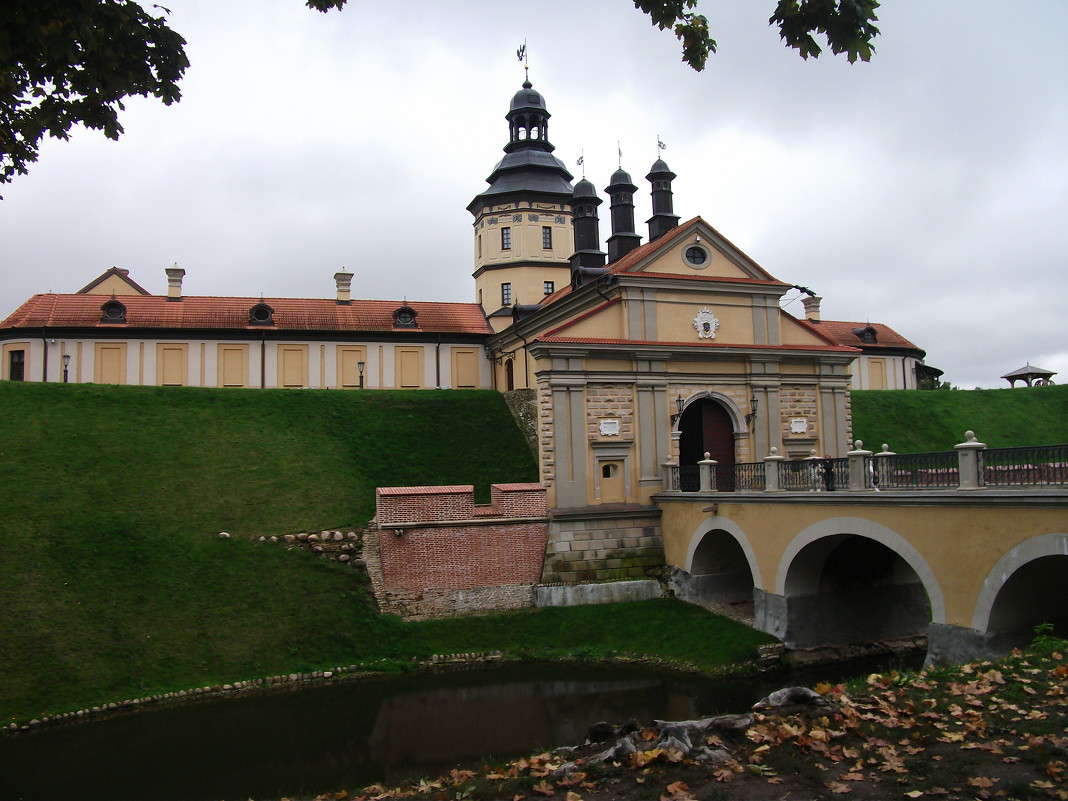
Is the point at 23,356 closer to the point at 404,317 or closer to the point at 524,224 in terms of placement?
the point at 404,317

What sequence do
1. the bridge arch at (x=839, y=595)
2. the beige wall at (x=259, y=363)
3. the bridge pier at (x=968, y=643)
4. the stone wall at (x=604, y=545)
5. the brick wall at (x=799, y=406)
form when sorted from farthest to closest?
1. the beige wall at (x=259, y=363)
2. the brick wall at (x=799, y=406)
3. the stone wall at (x=604, y=545)
4. the bridge arch at (x=839, y=595)
5. the bridge pier at (x=968, y=643)

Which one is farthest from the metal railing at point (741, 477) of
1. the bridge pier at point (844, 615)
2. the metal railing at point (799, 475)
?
the bridge pier at point (844, 615)

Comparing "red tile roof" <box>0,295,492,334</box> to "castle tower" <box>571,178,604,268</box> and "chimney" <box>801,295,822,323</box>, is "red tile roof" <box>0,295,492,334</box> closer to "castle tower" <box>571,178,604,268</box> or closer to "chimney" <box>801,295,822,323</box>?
"castle tower" <box>571,178,604,268</box>

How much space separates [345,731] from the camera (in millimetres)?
14391

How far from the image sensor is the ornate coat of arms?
25.3m

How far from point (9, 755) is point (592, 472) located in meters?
14.9

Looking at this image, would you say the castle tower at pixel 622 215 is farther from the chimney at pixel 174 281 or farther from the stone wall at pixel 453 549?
the chimney at pixel 174 281

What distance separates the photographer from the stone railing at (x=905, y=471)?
477 inches

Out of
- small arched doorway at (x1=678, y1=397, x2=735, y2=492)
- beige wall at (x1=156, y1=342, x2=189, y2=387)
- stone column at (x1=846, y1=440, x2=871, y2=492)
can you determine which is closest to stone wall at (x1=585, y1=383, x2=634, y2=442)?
small arched doorway at (x1=678, y1=397, x2=735, y2=492)

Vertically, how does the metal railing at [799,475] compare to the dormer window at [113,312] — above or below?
below

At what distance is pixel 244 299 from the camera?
120 ft

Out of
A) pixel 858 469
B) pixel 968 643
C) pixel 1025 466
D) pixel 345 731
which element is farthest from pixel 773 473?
pixel 345 731

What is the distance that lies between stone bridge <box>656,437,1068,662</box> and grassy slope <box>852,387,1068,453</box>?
14.4 meters

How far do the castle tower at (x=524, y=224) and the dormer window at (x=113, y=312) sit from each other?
1611 centimetres
